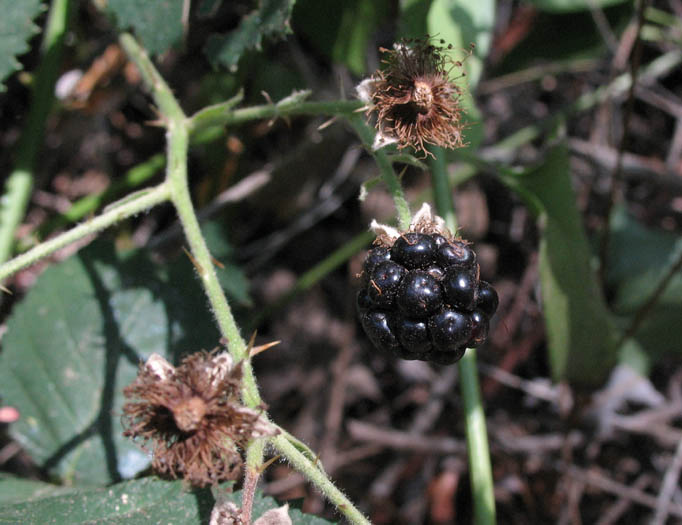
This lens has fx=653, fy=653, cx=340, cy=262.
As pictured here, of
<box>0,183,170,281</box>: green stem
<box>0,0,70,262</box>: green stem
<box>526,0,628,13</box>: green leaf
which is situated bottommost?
<box>0,183,170,281</box>: green stem

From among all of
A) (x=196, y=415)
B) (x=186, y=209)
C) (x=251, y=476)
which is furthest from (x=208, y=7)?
(x=251, y=476)

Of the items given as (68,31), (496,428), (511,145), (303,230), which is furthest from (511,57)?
(68,31)

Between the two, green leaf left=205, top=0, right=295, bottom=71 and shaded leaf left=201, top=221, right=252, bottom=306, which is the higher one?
green leaf left=205, top=0, right=295, bottom=71

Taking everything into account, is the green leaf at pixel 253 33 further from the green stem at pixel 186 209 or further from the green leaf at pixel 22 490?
the green leaf at pixel 22 490

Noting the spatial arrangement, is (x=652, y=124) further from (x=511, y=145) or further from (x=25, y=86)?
(x=25, y=86)

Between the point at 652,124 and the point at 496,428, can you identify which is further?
the point at 652,124

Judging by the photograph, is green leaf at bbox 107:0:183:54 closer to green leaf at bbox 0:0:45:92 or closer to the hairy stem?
green leaf at bbox 0:0:45:92

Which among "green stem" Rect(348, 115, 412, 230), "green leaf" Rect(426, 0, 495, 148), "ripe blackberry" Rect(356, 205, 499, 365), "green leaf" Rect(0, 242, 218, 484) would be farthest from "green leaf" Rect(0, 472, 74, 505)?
"green leaf" Rect(426, 0, 495, 148)
